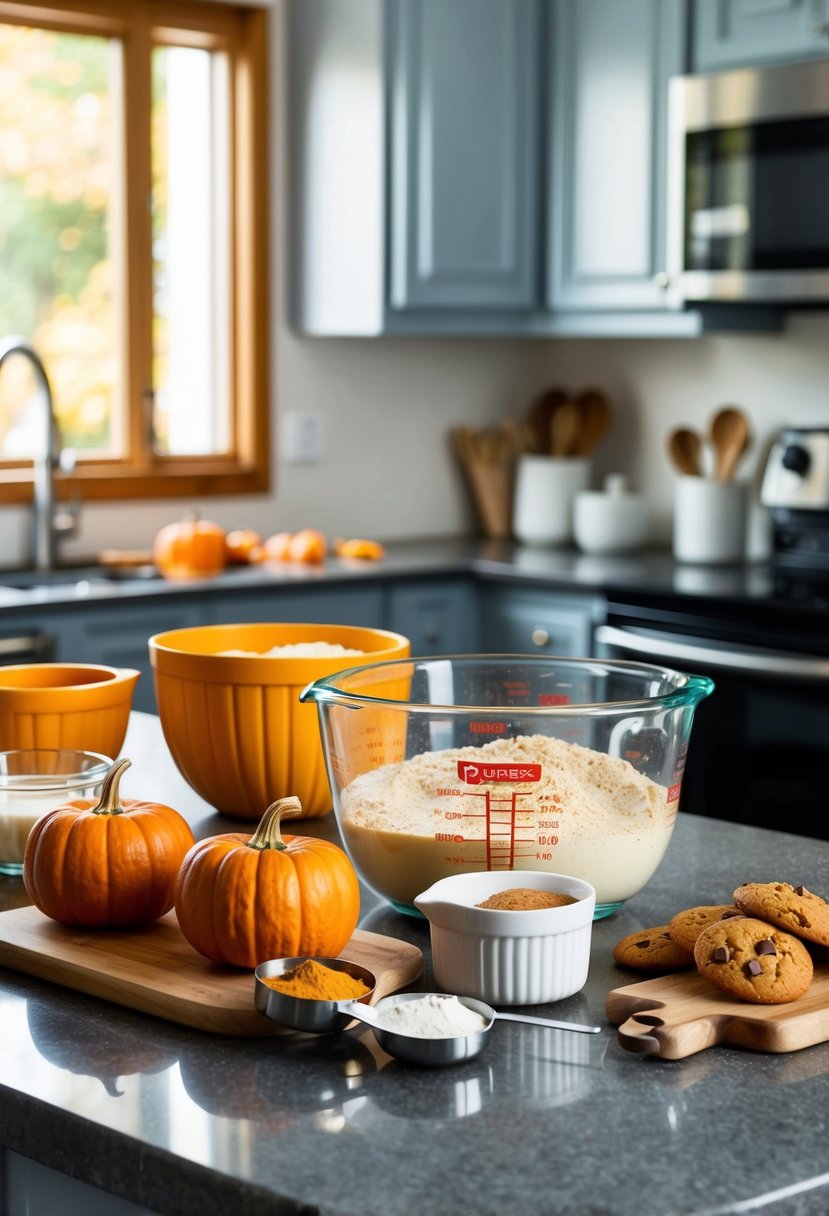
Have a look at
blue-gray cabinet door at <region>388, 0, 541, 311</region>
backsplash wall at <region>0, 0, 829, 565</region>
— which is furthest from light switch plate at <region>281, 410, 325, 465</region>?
blue-gray cabinet door at <region>388, 0, 541, 311</region>

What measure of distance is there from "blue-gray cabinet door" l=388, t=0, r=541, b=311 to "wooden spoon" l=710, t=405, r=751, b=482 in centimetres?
56

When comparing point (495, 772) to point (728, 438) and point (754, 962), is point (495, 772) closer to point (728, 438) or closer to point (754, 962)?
point (754, 962)

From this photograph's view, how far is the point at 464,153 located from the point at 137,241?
815mm

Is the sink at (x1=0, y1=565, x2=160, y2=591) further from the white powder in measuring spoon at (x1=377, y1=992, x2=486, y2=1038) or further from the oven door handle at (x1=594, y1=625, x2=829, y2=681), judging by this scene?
the white powder in measuring spoon at (x1=377, y1=992, x2=486, y2=1038)

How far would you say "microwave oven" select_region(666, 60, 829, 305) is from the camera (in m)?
3.38

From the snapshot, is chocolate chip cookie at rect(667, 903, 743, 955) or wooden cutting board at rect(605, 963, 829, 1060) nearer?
wooden cutting board at rect(605, 963, 829, 1060)

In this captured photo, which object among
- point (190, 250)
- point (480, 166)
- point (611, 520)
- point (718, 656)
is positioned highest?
point (480, 166)

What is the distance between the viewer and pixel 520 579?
371 centimetres

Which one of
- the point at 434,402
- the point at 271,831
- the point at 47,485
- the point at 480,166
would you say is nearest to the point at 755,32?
the point at 480,166

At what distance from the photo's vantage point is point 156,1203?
94cm

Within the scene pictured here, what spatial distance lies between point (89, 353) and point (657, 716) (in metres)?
2.79

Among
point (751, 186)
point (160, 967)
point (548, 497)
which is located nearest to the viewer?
point (160, 967)

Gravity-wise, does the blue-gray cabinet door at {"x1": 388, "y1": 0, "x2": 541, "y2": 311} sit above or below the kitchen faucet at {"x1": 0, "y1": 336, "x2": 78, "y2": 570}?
above

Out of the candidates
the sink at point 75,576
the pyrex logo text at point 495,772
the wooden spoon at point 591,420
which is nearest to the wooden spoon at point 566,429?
the wooden spoon at point 591,420
